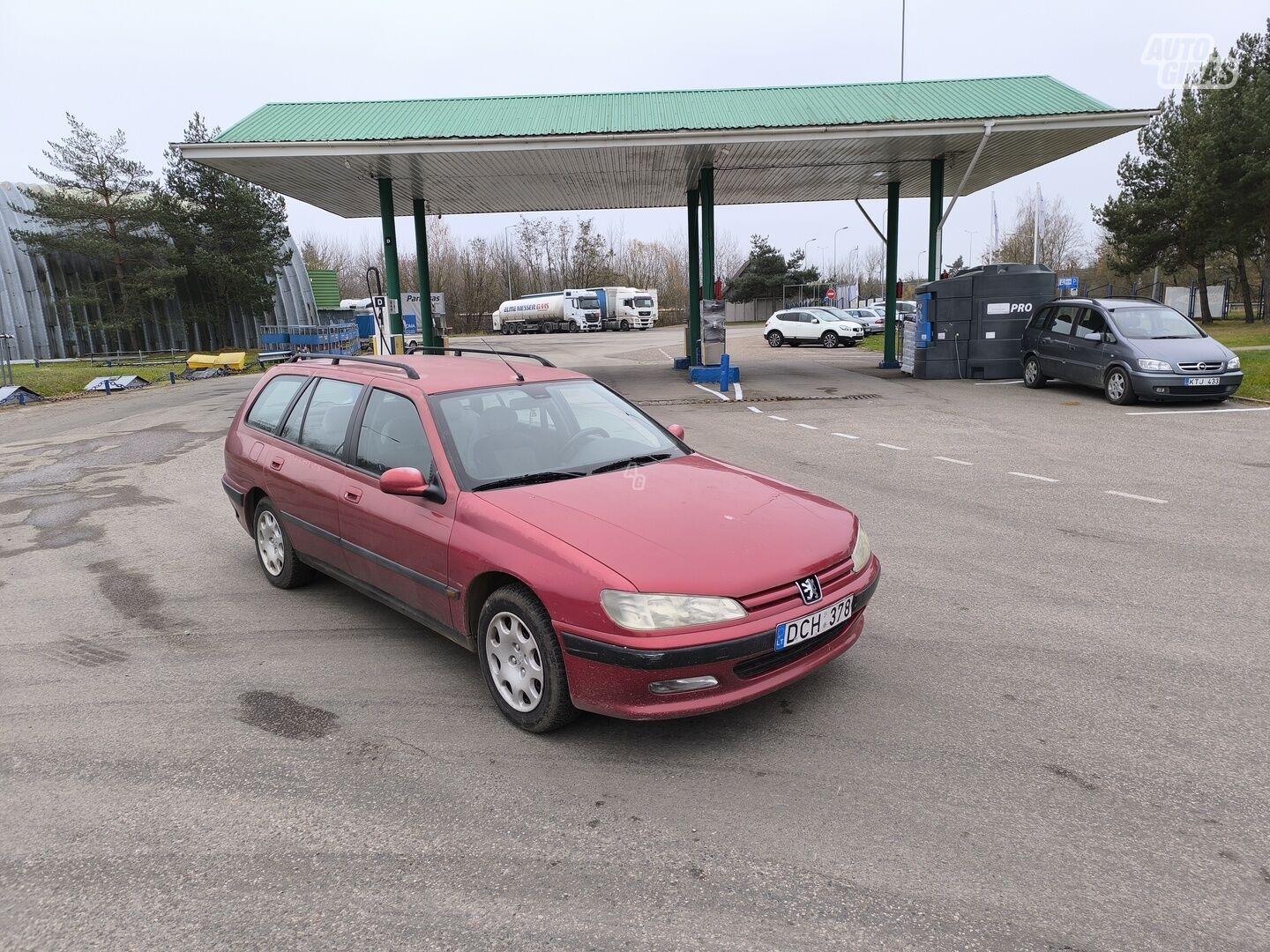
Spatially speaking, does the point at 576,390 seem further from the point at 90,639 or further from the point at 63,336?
the point at 63,336

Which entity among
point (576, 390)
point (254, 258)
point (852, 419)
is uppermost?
point (254, 258)

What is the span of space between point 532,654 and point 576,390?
1957mm

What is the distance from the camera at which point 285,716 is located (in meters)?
3.98

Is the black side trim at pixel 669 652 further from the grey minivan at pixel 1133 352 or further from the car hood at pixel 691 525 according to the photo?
the grey minivan at pixel 1133 352

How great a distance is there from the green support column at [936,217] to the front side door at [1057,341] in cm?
443

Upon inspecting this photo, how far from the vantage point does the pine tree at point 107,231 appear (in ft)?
115

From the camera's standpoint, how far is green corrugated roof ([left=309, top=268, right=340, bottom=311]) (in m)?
57.4

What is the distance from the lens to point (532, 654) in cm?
364

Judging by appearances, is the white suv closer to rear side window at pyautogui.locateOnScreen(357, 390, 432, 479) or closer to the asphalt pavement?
the asphalt pavement

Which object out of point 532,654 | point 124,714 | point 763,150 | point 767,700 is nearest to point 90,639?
point 124,714

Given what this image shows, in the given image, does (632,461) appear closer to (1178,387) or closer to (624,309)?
(1178,387)

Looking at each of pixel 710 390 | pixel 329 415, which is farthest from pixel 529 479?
pixel 710 390

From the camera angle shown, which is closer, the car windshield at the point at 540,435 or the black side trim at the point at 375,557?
the black side trim at the point at 375,557

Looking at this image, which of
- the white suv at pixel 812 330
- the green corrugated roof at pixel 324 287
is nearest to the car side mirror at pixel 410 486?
the white suv at pixel 812 330
